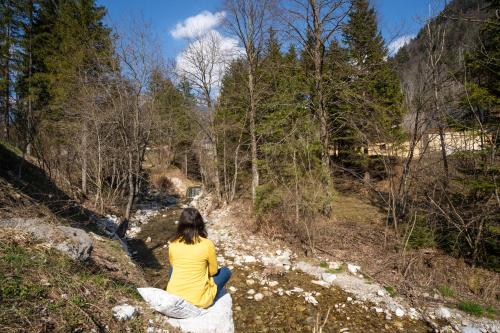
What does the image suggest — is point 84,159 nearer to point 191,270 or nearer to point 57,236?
point 57,236

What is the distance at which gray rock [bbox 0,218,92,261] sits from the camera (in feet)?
16.8

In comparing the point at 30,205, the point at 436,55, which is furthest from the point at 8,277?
the point at 436,55

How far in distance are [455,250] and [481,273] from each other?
0.76 metres

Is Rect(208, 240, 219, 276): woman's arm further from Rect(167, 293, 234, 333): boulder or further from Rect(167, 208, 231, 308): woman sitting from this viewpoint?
Rect(167, 293, 234, 333): boulder

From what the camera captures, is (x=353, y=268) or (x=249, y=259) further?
(x=249, y=259)

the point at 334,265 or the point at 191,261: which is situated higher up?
the point at 191,261

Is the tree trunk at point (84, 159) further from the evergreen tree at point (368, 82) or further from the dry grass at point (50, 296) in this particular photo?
the evergreen tree at point (368, 82)

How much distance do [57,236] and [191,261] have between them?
313 centimetres

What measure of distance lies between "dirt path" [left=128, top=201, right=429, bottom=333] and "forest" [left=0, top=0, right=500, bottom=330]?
152 cm

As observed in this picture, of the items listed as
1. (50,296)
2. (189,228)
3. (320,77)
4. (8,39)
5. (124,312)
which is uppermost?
(8,39)

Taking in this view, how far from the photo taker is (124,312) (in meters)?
3.57

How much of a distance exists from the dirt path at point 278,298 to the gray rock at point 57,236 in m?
2.34

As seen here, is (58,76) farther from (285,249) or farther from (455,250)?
(455,250)

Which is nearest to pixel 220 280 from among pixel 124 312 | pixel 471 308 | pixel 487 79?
pixel 124 312
